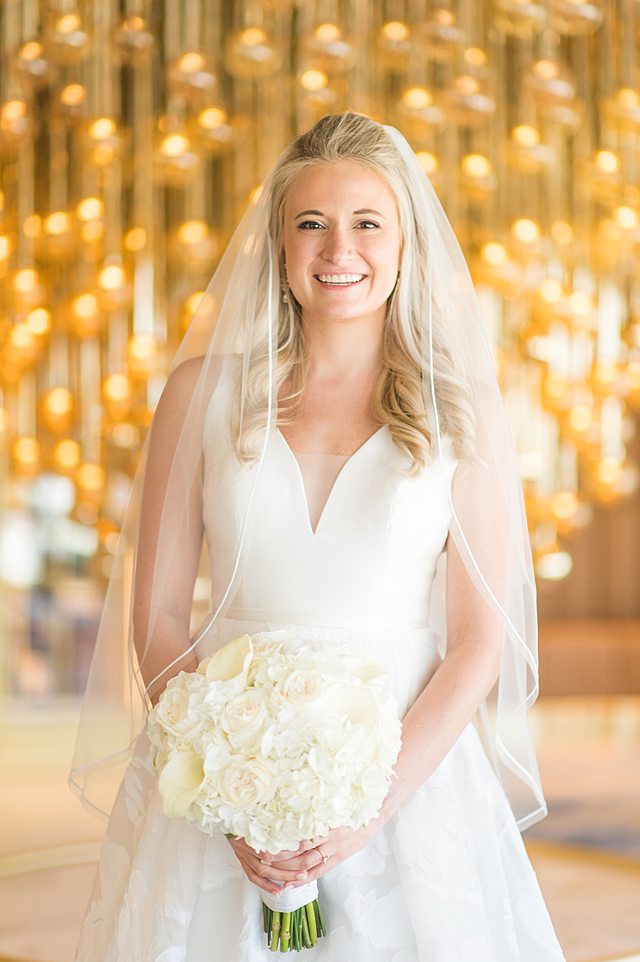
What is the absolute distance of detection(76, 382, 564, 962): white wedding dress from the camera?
2031mm

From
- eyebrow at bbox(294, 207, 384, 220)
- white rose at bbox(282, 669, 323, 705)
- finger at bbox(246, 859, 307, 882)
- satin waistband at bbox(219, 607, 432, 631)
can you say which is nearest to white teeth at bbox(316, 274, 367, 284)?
eyebrow at bbox(294, 207, 384, 220)

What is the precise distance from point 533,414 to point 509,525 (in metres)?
3.85

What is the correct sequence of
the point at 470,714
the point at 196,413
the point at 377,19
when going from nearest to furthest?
the point at 470,714, the point at 196,413, the point at 377,19

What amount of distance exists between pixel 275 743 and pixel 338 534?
504mm

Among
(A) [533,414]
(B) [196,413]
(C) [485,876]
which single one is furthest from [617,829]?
(B) [196,413]

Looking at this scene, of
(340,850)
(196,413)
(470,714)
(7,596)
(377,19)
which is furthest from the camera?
(7,596)

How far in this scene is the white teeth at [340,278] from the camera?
2163mm

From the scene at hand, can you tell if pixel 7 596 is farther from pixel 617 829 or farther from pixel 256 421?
pixel 256 421

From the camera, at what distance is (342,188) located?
219 cm

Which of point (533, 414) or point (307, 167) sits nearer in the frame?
point (307, 167)

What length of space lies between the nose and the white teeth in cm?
3

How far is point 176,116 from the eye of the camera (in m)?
4.65

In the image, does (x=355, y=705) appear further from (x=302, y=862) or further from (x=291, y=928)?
(x=291, y=928)

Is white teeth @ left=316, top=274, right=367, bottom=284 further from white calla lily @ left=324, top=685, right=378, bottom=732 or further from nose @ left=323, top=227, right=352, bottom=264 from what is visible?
white calla lily @ left=324, top=685, right=378, bottom=732
